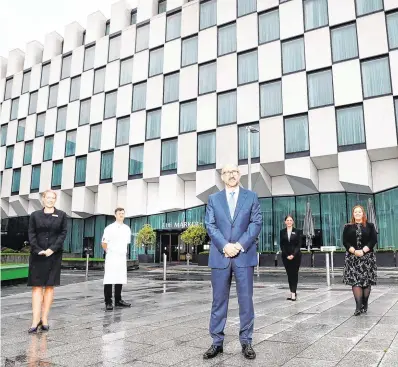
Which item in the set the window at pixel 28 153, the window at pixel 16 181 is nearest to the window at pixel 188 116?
the window at pixel 28 153

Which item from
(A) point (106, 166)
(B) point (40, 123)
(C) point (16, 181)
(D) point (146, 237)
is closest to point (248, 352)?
(D) point (146, 237)

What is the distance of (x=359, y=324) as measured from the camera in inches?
220

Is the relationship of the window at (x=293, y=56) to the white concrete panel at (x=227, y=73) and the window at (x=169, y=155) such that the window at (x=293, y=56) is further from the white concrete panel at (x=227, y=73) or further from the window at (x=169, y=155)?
the window at (x=169, y=155)

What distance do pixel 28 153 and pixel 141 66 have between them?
17782mm

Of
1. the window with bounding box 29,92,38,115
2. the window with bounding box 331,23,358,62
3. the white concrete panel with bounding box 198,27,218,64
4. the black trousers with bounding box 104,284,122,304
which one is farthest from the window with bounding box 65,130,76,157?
the black trousers with bounding box 104,284,122,304

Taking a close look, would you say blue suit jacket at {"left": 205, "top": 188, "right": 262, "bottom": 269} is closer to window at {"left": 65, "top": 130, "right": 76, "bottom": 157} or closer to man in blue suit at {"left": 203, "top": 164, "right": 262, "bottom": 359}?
man in blue suit at {"left": 203, "top": 164, "right": 262, "bottom": 359}

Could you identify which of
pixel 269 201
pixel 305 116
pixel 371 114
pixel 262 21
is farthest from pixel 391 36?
pixel 269 201

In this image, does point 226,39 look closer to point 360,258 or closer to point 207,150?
point 207,150

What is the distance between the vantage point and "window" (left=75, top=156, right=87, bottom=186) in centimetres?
3827

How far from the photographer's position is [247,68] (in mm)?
30516

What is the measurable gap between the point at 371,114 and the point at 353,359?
24.2 metres

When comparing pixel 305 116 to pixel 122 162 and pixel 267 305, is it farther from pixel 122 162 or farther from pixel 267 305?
pixel 267 305

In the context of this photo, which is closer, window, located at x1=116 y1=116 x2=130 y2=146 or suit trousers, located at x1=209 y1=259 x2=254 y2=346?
suit trousers, located at x1=209 y1=259 x2=254 y2=346

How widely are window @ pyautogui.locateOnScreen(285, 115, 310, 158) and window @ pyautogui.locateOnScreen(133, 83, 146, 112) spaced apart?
1435 cm
